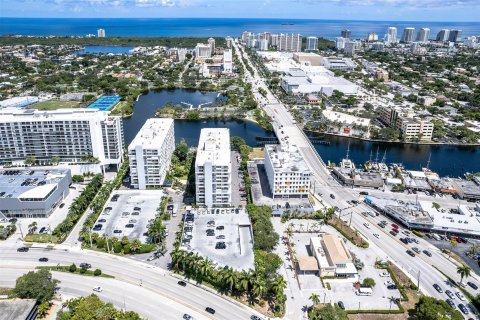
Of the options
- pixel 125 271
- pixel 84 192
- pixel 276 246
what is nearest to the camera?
Answer: pixel 125 271

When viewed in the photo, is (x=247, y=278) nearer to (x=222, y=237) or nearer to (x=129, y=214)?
(x=222, y=237)

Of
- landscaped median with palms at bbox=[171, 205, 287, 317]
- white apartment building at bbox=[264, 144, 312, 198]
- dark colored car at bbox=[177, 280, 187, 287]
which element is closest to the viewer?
landscaped median with palms at bbox=[171, 205, 287, 317]

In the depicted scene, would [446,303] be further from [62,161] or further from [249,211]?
[62,161]

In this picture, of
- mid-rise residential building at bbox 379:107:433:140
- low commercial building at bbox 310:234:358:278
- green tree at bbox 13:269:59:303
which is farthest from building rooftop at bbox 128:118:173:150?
mid-rise residential building at bbox 379:107:433:140

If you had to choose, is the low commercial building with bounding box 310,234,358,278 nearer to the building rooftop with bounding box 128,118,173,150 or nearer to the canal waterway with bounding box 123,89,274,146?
the building rooftop with bounding box 128,118,173,150

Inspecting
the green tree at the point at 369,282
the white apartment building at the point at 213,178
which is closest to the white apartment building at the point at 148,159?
A: the white apartment building at the point at 213,178

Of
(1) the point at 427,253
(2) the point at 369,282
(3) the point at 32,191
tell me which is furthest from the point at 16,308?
(1) the point at 427,253

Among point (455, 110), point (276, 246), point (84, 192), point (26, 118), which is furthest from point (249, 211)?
point (455, 110)
